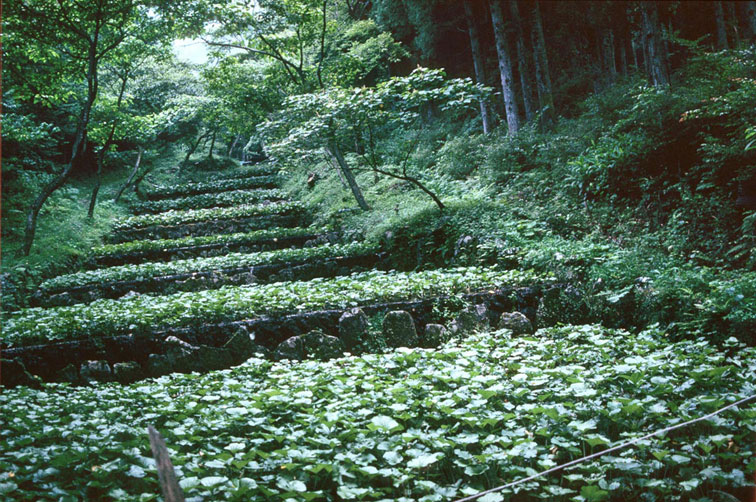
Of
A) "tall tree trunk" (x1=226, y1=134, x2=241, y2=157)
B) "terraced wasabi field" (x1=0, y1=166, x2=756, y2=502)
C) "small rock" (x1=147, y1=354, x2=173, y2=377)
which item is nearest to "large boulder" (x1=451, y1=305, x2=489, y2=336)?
"terraced wasabi field" (x1=0, y1=166, x2=756, y2=502)

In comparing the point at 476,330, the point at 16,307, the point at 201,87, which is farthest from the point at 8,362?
the point at 201,87

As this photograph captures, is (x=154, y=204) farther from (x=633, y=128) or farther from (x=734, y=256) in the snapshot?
(x=734, y=256)

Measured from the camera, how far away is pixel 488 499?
2260 millimetres

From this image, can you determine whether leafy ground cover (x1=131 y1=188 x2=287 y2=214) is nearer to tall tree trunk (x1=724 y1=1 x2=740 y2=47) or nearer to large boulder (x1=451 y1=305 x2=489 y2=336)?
large boulder (x1=451 y1=305 x2=489 y2=336)

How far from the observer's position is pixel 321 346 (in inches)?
217

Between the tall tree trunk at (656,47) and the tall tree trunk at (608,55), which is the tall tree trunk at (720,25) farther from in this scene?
the tall tree trunk at (608,55)

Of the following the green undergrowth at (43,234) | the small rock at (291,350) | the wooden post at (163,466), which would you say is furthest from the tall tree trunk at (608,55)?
the wooden post at (163,466)

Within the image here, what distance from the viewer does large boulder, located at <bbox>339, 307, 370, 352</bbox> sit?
5.78 m

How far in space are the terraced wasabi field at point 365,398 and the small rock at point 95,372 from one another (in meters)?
0.01

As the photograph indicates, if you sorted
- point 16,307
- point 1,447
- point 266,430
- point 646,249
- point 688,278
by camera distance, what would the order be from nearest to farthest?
point 1,447
point 266,430
point 688,278
point 646,249
point 16,307

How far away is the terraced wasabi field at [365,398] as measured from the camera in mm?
2586

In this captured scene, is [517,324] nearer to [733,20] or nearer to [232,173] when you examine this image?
[733,20]

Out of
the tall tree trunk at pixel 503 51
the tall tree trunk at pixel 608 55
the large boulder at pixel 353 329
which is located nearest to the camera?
the large boulder at pixel 353 329

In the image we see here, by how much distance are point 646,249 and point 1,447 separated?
274 inches
